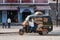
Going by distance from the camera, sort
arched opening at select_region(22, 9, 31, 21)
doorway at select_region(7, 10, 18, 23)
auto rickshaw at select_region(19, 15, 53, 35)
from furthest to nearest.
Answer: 1. arched opening at select_region(22, 9, 31, 21)
2. doorway at select_region(7, 10, 18, 23)
3. auto rickshaw at select_region(19, 15, 53, 35)

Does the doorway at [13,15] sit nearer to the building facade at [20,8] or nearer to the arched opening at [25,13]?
the building facade at [20,8]

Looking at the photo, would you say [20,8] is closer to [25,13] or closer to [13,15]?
[25,13]

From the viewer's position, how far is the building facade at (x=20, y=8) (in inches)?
1898

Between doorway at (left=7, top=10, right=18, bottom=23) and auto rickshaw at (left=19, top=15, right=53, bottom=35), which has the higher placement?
auto rickshaw at (left=19, top=15, right=53, bottom=35)

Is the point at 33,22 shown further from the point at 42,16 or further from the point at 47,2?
the point at 47,2

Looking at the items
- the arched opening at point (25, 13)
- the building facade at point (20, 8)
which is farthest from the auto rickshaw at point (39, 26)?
the arched opening at point (25, 13)

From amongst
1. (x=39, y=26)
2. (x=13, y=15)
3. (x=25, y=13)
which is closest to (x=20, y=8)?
(x=25, y=13)

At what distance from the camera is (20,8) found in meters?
48.6

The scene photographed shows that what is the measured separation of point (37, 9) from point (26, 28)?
22470 mm

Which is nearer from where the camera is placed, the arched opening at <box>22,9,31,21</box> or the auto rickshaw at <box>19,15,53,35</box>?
the auto rickshaw at <box>19,15,53,35</box>

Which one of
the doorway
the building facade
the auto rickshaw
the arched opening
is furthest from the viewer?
the arched opening

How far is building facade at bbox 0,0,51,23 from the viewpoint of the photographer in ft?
158

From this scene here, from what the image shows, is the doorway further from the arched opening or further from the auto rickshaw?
the auto rickshaw

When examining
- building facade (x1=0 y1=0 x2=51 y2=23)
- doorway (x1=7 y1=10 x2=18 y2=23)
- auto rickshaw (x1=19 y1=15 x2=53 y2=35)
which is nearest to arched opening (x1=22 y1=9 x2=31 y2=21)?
building facade (x1=0 y1=0 x2=51 y2=23)
